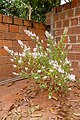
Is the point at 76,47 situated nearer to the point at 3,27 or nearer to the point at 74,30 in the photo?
the point at 74,30

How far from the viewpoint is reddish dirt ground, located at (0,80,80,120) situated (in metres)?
1.85

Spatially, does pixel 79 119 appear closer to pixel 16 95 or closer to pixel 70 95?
pixel 70 95

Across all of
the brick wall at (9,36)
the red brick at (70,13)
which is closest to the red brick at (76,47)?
the red brick at (70,13)

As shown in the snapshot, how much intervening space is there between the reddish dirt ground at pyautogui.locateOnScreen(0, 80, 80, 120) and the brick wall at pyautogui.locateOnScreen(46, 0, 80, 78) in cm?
49

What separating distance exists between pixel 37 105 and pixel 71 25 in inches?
47.4

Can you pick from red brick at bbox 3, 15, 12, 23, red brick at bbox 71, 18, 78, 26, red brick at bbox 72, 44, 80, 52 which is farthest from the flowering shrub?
red brick at bbox 3, 15, 12, 23

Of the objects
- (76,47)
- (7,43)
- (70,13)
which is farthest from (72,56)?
(7,43)

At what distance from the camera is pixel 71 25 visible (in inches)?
108

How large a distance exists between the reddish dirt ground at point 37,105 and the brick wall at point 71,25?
491 mm

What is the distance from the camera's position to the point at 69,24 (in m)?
2.78

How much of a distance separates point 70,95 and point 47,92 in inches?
8.6

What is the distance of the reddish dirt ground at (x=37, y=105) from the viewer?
1.85m

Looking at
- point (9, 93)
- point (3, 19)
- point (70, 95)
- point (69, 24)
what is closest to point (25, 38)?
point (3, 19)

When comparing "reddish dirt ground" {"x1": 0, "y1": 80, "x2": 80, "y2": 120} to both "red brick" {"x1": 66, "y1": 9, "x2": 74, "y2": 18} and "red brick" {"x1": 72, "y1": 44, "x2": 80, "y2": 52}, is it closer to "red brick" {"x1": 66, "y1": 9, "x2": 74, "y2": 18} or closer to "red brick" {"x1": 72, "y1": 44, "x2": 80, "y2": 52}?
"red brick" {"x1": 72, "y1": 44, "x2": 80, "y2": 52}
